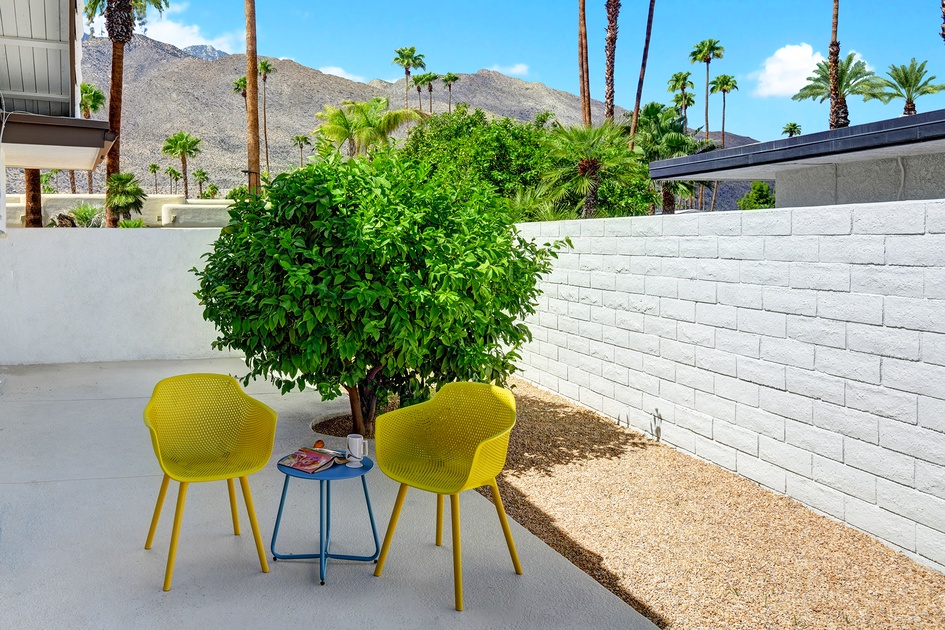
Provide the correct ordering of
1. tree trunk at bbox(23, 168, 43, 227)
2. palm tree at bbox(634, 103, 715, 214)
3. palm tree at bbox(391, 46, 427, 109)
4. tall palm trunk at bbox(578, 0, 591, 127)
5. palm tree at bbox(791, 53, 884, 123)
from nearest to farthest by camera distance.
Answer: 1. tree trunk at bbox(23, 168, 43, 227)
2. tall palm trunk at bbox(578, 0, 591, 127)
3. palm tree at bbox(634, 103, 715, 214)
4. palm tree at bbox(791, 53, 884, 123)
5. palm tree at bbox(391, 46, 427, 109)

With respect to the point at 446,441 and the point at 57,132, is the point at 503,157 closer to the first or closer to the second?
Result: the point at 57,132

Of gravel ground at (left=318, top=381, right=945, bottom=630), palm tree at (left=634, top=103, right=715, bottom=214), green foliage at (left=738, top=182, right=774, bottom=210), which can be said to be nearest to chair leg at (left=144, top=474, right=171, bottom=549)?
gravel ground at (left=318, top=381, right=945, bottom=630)

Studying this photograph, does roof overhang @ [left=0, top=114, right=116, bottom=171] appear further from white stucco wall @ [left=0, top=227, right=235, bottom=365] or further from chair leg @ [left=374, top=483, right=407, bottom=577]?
chair leg @ [left=374, top=483, right=407, bottom=577]

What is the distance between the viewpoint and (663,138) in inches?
928

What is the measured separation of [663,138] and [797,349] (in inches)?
803

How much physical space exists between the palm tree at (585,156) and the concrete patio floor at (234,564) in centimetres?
863

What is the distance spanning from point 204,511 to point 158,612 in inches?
47.7

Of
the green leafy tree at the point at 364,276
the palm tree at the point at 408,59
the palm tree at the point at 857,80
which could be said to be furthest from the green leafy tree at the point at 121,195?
the palm tree at the point at 408,59

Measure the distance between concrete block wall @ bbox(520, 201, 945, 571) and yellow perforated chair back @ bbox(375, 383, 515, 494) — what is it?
175 cm

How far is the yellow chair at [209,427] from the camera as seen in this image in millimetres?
3655

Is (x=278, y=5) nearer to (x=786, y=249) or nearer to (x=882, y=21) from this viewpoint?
(x=882, y=21)

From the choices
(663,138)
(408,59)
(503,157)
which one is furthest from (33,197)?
(408,59)

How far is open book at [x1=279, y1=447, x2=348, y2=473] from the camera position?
3.51 m

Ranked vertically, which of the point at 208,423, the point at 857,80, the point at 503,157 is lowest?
the point at 208,423
